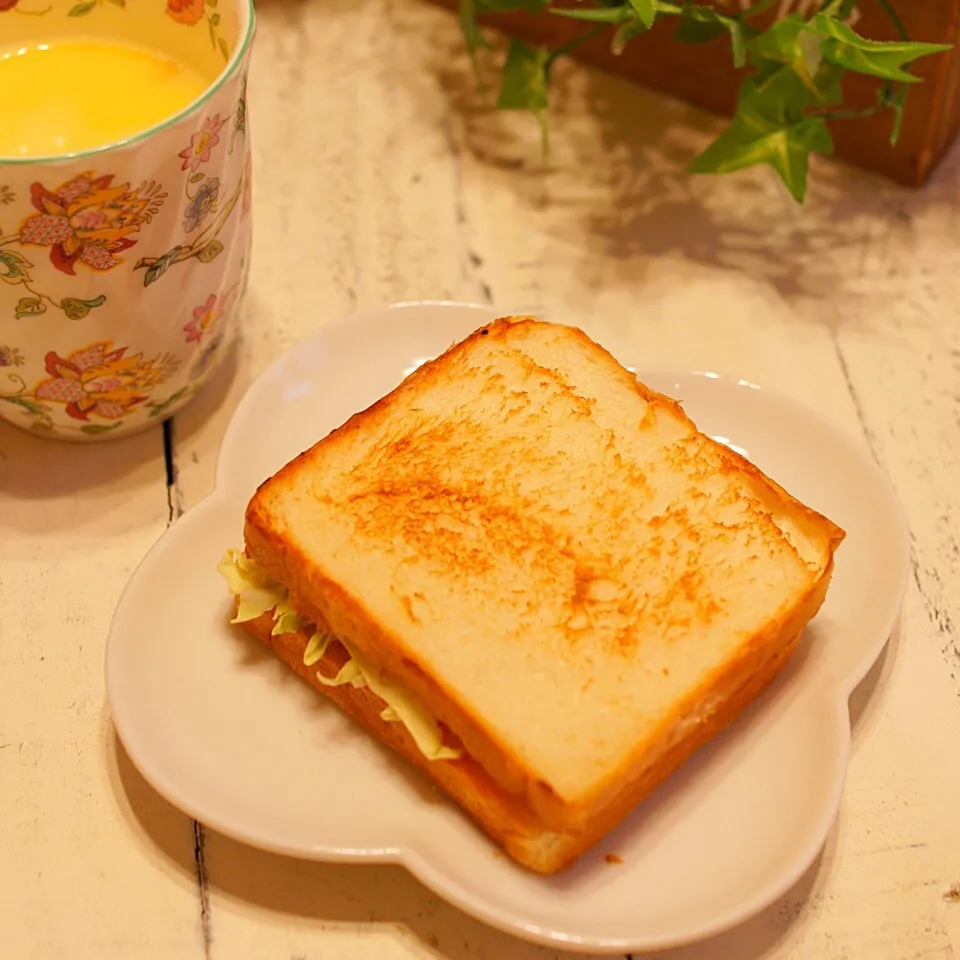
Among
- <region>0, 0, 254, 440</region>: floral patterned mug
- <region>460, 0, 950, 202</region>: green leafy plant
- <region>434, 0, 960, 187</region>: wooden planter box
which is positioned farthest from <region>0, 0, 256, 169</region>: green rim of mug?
<region>434, 0, 960, 187</region>: wooden planter box

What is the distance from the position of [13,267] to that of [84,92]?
9.6 inches

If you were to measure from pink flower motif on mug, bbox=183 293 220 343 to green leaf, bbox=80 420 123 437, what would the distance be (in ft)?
0.42

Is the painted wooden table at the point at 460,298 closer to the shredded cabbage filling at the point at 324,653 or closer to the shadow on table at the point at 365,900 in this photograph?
the shadow on table at the point at 365,900

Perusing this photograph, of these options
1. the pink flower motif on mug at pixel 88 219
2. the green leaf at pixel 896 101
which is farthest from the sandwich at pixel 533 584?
the green leaf at pixel 896 101

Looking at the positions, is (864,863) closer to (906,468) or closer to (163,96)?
(906,468)

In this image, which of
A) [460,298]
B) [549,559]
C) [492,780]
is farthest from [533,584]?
[460,298]

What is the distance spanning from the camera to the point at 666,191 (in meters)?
1.56

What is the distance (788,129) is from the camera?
54.2 inches

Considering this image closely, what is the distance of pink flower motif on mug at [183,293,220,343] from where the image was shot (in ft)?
3.82

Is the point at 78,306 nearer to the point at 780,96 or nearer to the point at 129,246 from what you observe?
the point at 129,246

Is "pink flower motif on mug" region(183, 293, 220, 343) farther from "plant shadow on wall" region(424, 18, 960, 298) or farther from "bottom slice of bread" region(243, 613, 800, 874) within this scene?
"plant shadow on wall" region(424, 18, 960, 298)

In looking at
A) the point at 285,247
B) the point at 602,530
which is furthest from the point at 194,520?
the point at 285,247

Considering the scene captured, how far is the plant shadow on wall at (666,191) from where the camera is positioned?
4.88ft

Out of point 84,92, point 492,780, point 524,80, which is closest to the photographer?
point 492,780
